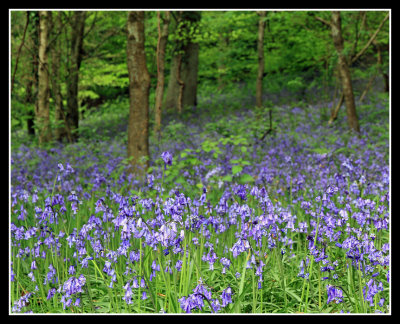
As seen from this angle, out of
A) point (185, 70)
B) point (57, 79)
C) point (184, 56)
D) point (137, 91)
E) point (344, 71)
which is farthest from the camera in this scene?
point (185, 70)

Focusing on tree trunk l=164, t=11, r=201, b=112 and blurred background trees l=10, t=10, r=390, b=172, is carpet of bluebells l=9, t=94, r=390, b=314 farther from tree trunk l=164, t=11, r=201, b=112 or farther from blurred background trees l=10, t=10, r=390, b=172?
tree trunk l=164, t=11, r=201, b=112

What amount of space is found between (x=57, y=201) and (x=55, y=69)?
34.2 feet

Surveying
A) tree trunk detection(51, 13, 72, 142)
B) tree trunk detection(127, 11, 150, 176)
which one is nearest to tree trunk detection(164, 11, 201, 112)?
tree trunk detection(51, 13, 72, 142)

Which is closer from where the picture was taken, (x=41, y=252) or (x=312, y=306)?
(x=312, y=306)

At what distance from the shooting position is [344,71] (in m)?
10.1

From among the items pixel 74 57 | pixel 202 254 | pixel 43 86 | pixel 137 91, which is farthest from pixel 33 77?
pixel 202 254

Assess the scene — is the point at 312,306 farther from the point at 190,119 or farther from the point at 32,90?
the point at 32,90

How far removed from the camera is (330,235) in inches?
119

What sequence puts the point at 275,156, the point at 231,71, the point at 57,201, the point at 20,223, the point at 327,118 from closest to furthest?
the point at 57,201, the point at 20,223, the point at 275,156, the point at 327,118, the point at 231,71

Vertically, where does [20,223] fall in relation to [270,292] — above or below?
above

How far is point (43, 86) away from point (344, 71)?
8.48 meters

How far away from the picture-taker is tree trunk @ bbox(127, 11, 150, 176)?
6.52 metres

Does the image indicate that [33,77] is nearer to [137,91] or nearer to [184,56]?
[184,56]

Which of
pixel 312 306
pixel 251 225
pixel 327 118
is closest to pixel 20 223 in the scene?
pixel 251 225
